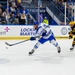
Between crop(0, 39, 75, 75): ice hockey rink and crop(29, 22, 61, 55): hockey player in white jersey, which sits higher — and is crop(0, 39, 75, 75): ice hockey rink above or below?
below

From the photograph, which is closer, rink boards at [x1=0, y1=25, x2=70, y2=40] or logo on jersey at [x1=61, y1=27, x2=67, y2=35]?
rink boards at [x1=0, y1=25, x2=70, y2=40]

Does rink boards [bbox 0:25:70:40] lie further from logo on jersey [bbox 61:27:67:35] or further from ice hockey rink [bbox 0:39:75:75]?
ice hockey rink [bbox 0:39:75:75]

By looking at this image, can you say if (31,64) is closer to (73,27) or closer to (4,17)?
(73,27)

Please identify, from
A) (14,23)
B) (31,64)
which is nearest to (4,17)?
(14,23)

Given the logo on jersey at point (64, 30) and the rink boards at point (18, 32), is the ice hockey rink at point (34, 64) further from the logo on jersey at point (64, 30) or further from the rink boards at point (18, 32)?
the logo on jersey at point (64, 30)

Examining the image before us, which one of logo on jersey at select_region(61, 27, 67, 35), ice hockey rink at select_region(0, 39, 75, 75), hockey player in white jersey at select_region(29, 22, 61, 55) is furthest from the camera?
logo on jersey at select_region(61, 27, 67, 35)

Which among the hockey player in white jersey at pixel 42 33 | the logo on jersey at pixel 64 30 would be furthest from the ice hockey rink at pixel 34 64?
the logo on jersey at pixel 64 30

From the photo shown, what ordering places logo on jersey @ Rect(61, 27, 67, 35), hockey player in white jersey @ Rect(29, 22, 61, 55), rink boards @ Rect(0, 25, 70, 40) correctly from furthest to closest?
logo on jersey @ Rect(61, 27, 67, 35) → rink boards @ Rect(0, 25, 70, 40) → hockey player in white jersey @ Rect(29, 22, 61, 55)

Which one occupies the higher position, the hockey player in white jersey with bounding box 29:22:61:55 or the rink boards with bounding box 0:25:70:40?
the hockey player in white jersey with bounding box 29:22:61:55

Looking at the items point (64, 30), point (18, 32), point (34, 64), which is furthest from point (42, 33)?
point (64, 30)

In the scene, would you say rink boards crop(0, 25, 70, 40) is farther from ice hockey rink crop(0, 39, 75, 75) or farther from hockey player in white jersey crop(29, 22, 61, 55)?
hockey player in white jersey crop(29, 22, 61, 55)

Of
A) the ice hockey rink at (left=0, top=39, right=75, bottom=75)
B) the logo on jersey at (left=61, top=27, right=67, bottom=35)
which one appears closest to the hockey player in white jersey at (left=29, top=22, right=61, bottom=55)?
the ice hockey rink at (left=0, top=39, right=75, bottom=75)

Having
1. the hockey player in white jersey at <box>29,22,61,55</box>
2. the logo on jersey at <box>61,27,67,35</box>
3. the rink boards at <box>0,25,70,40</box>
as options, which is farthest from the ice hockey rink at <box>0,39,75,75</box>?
the logo on jersey at <box>61,27,67,35</box>

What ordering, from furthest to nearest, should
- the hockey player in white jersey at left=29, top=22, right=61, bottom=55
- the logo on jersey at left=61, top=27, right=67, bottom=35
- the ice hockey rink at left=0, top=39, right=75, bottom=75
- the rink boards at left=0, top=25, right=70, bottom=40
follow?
1. the logo on jersey at left=61, top=27, right=67, bottom=35
2. the rink boards at left=0, top=25, right=70, bottom=40
3. the hockey player in white jersey at left=29, top=22, right=61, bottom=55
4. the ice hockey rink at left=0, top=39, right=75, bottom=75
